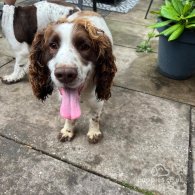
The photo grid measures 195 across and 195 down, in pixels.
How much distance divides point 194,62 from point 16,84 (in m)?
2.46

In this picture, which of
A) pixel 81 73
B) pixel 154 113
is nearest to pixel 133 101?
pixel 154 113

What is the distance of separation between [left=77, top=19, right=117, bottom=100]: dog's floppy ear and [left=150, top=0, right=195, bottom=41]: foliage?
4.73ft

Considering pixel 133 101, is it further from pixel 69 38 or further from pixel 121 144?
pixel 69 38

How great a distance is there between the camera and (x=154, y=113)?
11.0ft

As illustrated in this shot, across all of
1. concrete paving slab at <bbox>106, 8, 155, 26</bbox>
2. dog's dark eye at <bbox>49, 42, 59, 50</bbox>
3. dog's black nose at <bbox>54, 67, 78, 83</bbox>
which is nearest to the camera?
dog's black nose at <bbox>54, 67, 78, 83</bbox>

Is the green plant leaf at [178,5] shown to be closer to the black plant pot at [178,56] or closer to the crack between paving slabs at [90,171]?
the black plant pot at [178,56]

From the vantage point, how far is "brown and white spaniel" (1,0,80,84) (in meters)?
3.55

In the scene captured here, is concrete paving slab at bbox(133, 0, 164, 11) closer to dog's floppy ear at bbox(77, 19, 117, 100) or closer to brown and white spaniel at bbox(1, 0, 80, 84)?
brown and white spaniel at bbox(1, 0, 80, 84)

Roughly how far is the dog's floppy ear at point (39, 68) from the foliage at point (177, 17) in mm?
1780

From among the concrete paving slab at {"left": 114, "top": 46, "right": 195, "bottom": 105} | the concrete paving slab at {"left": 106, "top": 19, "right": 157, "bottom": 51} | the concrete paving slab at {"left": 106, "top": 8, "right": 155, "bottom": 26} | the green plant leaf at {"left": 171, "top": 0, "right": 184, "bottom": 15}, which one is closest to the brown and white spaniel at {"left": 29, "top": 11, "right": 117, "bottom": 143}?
the concrete paving slab at {"left": 114, "top": 46, "right": 195, "bottom": 105}

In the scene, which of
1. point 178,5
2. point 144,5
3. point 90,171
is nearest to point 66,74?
point 90,171

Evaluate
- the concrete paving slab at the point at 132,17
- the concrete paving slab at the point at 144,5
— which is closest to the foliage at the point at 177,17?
the concrete paving slab at the point at 132,17

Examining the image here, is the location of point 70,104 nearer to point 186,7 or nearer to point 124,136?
point 124,136

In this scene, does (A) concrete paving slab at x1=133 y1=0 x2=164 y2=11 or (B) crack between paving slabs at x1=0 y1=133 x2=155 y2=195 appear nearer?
(B) crack between paving slabs at x1=0 y1=133 x2=155 y2=195
